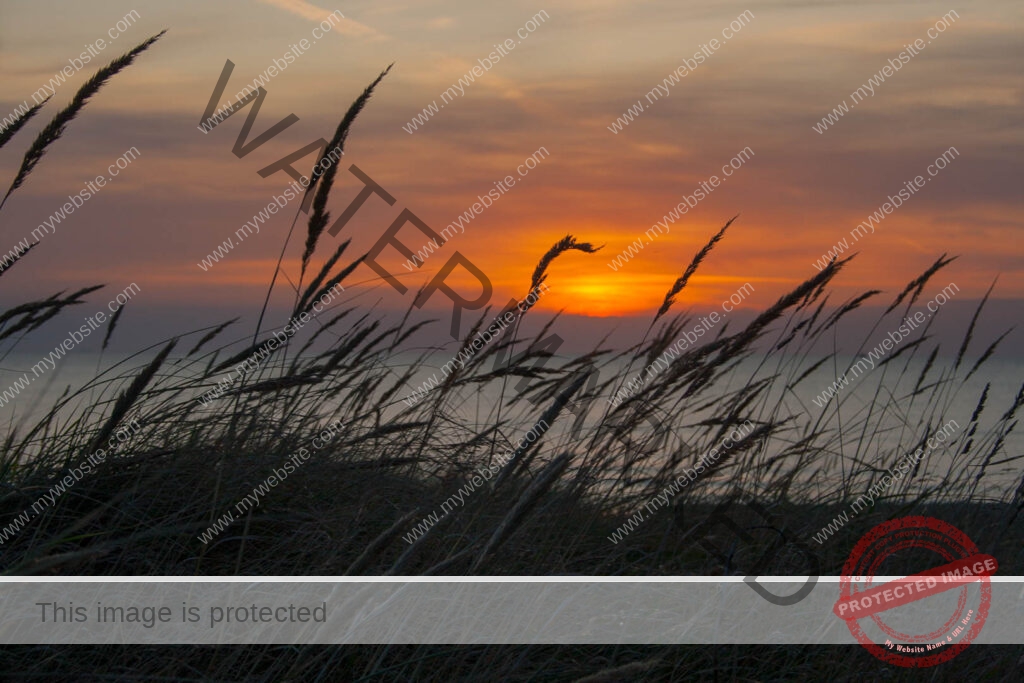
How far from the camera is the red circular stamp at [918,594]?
2.42 m

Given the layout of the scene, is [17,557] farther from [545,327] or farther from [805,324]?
[805,324]

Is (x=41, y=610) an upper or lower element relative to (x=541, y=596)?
lower

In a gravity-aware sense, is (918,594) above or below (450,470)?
above

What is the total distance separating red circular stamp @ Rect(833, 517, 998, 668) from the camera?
242cm

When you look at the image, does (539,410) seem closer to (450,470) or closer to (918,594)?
(450,470)

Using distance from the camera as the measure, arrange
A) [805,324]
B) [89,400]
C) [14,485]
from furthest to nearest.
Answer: [805,324]
[89,400]
[14,485]

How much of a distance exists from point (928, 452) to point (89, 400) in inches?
126

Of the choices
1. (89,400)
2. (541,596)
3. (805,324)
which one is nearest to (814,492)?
(805,324)

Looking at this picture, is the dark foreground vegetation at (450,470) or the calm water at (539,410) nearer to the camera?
the dark foreground vegetation at (450,470)

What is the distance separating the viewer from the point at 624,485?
3.14 meters

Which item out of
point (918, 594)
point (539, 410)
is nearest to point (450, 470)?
point (539, 410)

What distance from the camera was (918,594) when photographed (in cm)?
268

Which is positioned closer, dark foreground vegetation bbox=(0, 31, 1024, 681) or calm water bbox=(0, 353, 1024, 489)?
dark foreground vegetation bbox=(0, 31, 1024, 681)

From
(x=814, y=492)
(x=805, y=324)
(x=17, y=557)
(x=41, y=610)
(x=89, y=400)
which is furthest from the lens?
(x=814, y=492)
